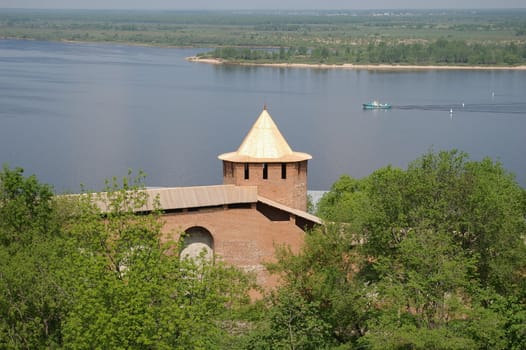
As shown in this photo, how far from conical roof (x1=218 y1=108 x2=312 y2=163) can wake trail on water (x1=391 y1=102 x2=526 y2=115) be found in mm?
43919

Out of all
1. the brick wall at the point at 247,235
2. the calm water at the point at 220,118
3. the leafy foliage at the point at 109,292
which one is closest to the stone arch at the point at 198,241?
the brick wall at the point at 247,235

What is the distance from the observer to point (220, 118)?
2202 inches

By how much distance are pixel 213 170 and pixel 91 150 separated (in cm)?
733

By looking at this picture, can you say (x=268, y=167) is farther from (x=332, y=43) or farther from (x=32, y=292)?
(x=332, y=43)

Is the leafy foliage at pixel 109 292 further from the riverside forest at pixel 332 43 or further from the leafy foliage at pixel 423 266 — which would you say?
the riverside forest at pixel 332 43

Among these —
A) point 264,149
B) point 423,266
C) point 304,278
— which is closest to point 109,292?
point 304,278

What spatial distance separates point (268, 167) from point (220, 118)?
3730cm

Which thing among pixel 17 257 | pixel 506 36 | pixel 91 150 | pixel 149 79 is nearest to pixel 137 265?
pixel 17 257

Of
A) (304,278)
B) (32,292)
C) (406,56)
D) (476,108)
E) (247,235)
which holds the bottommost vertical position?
(406,56)

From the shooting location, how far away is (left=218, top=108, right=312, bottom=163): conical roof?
18.8 m

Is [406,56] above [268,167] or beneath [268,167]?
beneath

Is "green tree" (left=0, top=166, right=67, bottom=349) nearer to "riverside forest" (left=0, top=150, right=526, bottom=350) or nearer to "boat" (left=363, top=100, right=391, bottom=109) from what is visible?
"riverside forest" (left=0, top=150, right=526, bottom=350)

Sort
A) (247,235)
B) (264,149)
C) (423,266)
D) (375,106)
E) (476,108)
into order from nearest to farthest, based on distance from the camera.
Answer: (423,266)
(247,235)
(264,149)
(375,106)
(476,108)

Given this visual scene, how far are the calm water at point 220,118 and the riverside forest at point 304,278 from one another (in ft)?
69.2
